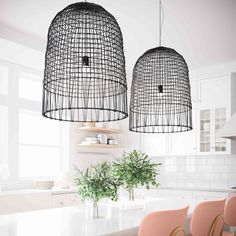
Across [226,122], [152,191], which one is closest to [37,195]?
[152,191]

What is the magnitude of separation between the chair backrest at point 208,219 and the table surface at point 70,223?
0.52ft

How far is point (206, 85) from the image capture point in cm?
562

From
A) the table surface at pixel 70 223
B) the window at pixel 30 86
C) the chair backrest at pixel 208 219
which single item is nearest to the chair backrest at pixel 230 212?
the chair backrest at pixel 208 219

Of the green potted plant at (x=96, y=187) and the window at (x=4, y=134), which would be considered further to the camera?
the window at (x=4, y=134)

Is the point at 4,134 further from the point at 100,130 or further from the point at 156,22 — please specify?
the point at 156,22

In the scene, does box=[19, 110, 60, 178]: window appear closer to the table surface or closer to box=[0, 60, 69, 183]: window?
box=[0, 60, 69, 183]: window

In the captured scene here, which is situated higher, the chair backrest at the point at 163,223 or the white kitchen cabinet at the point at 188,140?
the white kitchen cabinet at the point at 188,140

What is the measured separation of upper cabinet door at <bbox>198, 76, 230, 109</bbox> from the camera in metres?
5.41

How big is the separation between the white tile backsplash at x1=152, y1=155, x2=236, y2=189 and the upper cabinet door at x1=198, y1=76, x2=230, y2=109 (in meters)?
0.80

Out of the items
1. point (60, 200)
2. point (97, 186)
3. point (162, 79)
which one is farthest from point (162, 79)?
point (60, 200)

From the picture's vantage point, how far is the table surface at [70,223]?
1.98 meters

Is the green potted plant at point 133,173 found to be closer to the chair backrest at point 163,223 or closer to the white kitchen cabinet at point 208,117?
the chair backrest at point 163,223

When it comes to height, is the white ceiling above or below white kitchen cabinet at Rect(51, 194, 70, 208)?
above

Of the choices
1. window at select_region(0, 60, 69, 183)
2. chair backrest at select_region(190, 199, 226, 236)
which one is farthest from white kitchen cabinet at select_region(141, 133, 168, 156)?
chair backrest at select_region(190, 199, 226, 236)
